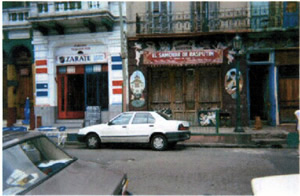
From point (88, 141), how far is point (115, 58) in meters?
6.11

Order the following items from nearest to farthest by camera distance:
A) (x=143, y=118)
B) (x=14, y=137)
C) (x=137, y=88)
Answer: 1. (x=14, y=137)
2. (x=143, y=118)
3. (x=137, y=88)

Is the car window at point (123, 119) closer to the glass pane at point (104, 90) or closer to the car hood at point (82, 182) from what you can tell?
the glass pane at point (104, 90)

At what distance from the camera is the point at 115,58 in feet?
50.1

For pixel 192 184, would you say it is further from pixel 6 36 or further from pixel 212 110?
pixel 6 36

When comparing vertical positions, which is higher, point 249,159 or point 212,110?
point 212,110

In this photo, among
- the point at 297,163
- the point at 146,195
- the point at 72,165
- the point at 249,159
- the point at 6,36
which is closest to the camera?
the point at 72,165

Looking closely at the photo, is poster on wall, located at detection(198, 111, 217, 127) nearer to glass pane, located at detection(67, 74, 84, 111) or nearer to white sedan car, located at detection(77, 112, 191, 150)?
white sedan car, located at detection(77, 112, 191, 150)

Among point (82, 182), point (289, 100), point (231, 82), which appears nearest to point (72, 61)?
point (231, 82)

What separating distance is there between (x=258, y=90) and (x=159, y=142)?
8.23m

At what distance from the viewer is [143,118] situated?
10148 millimetres

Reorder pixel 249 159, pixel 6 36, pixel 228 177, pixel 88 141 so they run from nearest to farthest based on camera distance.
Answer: pixel 228 177, pixel 249 159, pixel 88 141, pixel 6 36

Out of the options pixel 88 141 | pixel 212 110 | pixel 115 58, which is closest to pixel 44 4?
pixel 115 58

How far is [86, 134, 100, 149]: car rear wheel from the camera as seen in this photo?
10.5 m

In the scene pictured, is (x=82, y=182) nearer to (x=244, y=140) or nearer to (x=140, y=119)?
(x=140, y=119)
